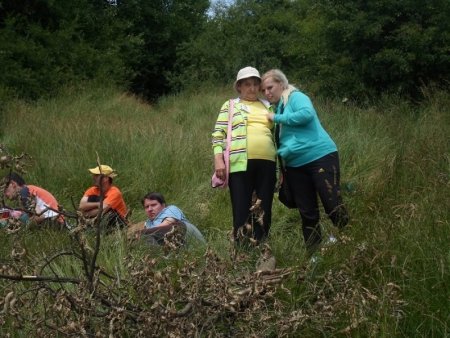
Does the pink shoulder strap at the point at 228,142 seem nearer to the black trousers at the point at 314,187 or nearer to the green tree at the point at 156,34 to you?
the black trousers at the point at 314,187

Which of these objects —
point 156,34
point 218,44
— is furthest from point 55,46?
point 156,34

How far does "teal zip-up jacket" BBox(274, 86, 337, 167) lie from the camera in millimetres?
4359

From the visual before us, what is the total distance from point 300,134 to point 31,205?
2.09 meters

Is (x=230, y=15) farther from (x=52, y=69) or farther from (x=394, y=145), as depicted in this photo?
(x=394, y=145)

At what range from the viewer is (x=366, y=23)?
36.6 ft

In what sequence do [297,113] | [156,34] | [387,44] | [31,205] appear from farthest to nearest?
[156,34] → [387,44] → [297,113] → [31,205]

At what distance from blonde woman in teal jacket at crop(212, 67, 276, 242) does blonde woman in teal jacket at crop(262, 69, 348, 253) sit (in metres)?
0.10

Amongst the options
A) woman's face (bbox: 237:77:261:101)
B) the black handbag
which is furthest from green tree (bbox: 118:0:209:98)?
the black handbag

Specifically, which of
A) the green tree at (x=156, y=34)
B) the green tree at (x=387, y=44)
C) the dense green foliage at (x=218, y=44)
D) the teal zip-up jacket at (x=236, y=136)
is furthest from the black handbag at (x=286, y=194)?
the green tree at (x=156, y=34)

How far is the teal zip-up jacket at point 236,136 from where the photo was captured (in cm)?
448

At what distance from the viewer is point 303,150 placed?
4.41 m

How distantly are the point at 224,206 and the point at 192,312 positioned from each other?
3.88 m

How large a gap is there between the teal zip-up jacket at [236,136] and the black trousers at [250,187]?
59 millimetres

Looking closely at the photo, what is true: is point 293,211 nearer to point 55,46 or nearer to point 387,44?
point 387,44
